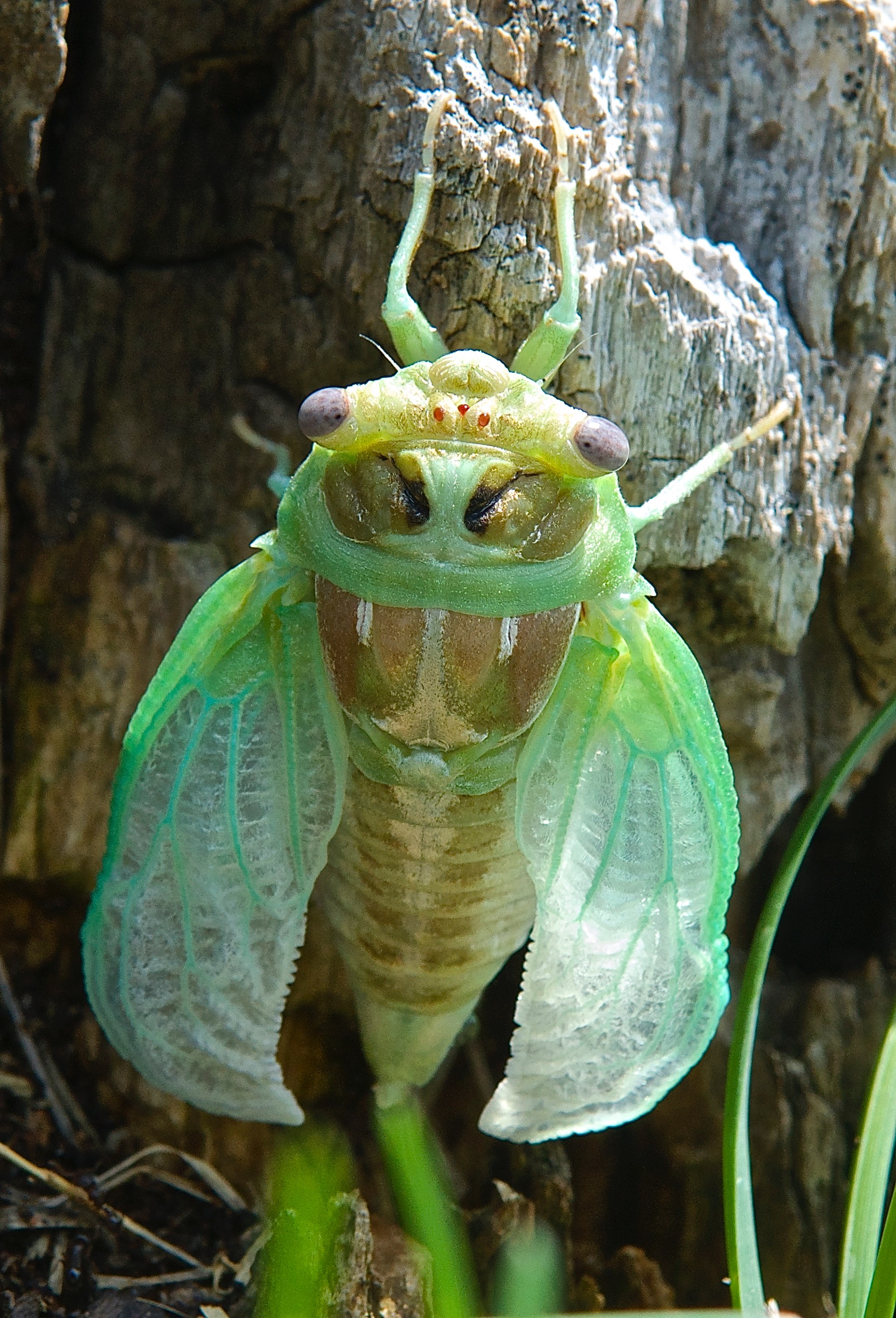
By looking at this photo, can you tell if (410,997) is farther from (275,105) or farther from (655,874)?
(275,105)

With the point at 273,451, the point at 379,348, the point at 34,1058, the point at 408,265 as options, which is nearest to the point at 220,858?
the point at 34,1058

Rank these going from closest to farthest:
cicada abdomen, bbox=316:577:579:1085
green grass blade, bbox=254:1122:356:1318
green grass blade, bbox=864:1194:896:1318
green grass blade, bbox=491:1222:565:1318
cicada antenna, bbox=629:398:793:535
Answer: green grass blade, bbox=254:1122:356:1318
green grass blade, bbox=491:1222:565:1318
green grass blade, bbox=864:1194:896:1318
cicada abdomen, bbox=316:577:579:1085
cicada antenna, bbox=629:398:793:535

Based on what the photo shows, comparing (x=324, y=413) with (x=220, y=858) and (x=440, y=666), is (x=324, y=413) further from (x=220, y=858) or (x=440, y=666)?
(x=220, y=858)

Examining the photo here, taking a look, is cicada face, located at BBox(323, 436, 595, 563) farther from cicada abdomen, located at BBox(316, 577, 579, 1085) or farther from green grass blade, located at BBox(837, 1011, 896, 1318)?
green grass blade, located at BBox(837, 1011, 896, 1318)

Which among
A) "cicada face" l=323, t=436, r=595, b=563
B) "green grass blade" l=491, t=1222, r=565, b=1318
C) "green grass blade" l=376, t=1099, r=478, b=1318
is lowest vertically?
"green grass blade" l=491, t=1222, r=565, b=1318

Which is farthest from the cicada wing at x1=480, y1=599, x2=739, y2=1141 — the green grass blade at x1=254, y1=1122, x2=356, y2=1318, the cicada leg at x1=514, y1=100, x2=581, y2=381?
the green grass blade at x1=254, y1=1122, x2=356, y2=1318

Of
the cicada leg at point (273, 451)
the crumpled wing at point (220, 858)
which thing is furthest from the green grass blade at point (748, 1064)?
the cicada leg at point (273, 451)

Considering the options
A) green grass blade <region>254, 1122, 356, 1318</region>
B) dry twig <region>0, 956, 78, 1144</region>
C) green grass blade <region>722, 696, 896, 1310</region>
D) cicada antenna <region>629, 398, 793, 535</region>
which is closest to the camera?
green grass blade <region>254, 1122, 356, 1318</region>
